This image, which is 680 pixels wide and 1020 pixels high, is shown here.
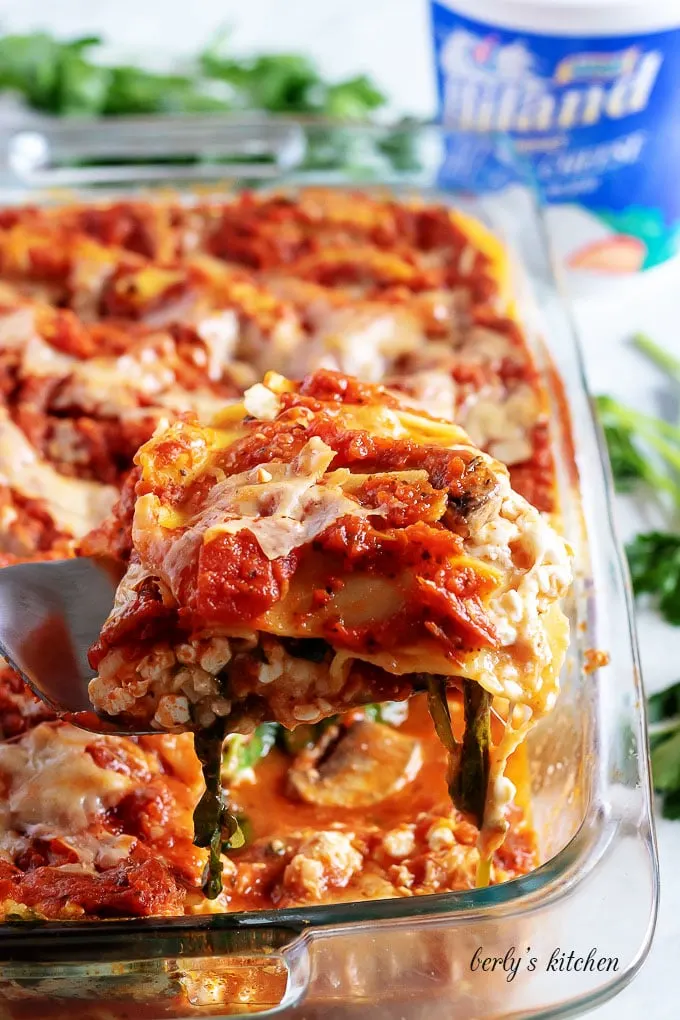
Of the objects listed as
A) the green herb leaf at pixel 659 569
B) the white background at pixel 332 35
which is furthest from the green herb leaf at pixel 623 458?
the white background at pixel 332 35

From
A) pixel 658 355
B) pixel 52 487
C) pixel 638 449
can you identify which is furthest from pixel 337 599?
pixel 658 355

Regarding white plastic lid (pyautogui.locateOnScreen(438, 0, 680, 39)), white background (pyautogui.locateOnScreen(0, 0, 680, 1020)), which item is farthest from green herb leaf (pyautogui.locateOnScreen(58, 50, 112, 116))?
white plastic lid (pyautogui.locateOnScreen(438, 0, 680, 39))

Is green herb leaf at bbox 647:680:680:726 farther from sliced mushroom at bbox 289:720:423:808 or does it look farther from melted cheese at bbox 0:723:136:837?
melted cheese at bbox 0:723:136:837

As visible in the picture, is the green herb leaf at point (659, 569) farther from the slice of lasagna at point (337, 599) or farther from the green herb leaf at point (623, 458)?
the slice of lasagna at point (337, 599)

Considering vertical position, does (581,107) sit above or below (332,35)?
above

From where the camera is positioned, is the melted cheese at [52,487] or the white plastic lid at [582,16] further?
the white plastic lid at [582,16]

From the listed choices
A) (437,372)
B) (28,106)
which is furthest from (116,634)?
(28,106)

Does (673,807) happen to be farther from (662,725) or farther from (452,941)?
(452,941)
